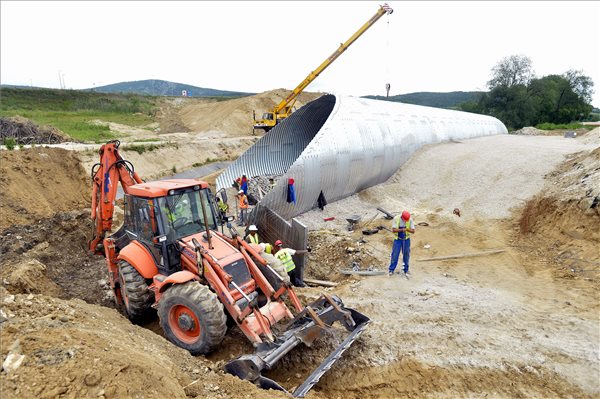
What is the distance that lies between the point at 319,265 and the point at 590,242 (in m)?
6.52

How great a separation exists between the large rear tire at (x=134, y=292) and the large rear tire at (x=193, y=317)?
30.2 inches

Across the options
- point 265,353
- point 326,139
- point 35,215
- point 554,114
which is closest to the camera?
point 265,353

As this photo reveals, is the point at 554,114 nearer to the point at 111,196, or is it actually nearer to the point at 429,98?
the point at 111,196

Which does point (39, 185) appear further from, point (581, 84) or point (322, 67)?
point (581, 84)

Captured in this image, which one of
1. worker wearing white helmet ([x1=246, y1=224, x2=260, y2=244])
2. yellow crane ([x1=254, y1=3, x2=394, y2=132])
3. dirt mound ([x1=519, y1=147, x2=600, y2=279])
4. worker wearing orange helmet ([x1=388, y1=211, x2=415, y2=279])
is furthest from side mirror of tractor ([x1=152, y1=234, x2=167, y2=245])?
yellow crane ([x1=254, y1=3, x2=394, y2=132])

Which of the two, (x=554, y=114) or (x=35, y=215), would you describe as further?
(x=554, y=114)

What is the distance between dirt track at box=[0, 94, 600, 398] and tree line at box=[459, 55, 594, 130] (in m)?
38.9

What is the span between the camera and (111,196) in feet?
25.5

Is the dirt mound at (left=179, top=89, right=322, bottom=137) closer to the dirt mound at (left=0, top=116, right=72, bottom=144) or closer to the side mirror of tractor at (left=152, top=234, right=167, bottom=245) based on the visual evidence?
the dirt mound at (left=0, top=116, right=72, bottom=144)

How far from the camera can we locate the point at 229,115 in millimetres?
39062

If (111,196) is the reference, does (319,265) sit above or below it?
below

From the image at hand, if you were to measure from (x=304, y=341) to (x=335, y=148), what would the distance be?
8844 mm

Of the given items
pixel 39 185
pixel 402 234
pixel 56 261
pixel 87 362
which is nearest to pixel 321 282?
pixel 402 234

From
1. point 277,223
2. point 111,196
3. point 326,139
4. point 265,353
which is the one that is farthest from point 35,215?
point 265,353
